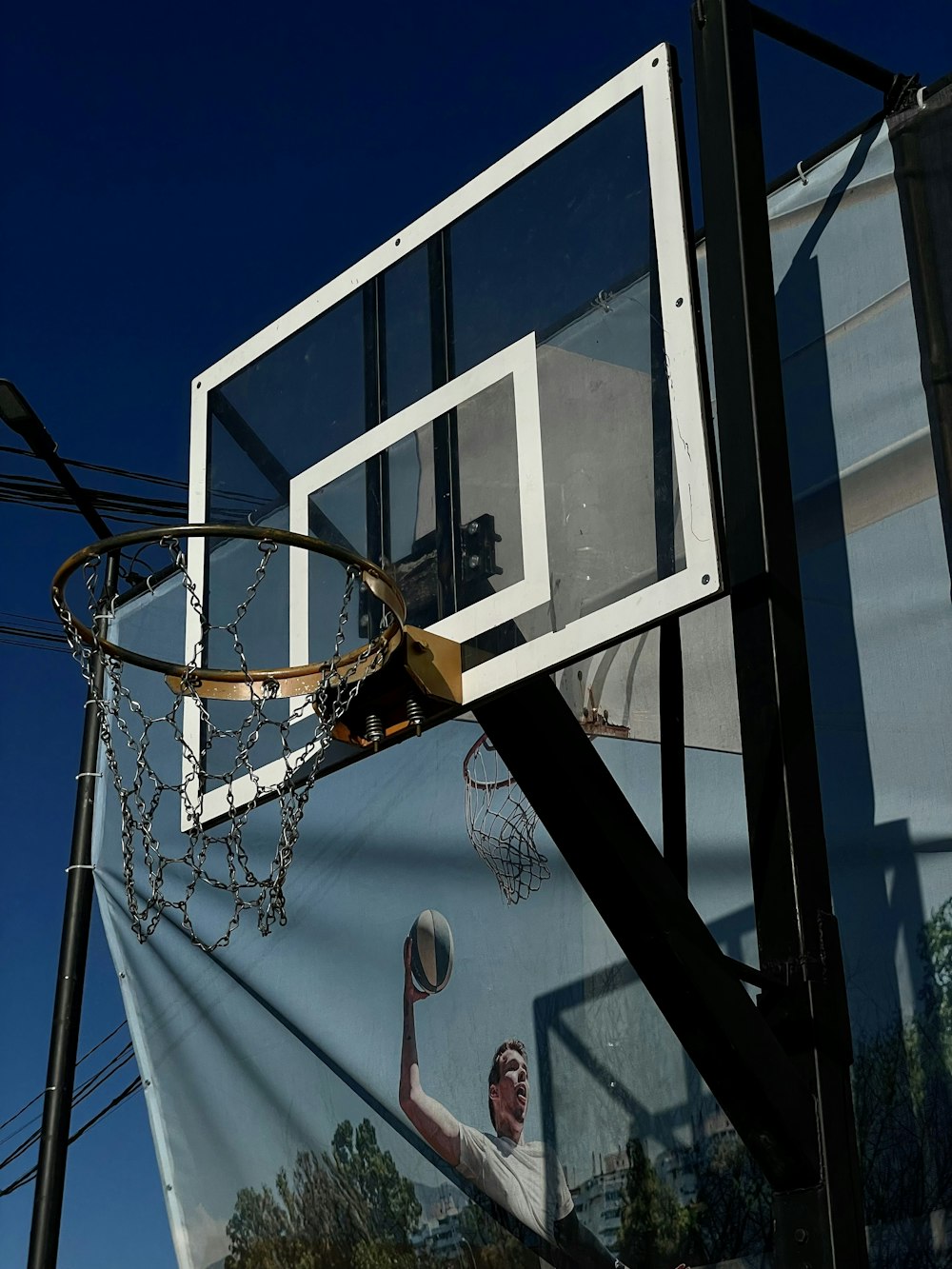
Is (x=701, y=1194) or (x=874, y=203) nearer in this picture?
(x=701, y=1194)

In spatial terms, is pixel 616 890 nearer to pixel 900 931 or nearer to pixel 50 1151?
pixel 900 931

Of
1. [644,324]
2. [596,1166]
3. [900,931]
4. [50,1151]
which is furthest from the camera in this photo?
[50,1151]

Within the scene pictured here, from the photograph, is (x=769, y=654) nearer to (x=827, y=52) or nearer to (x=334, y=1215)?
(x=827, y=52)

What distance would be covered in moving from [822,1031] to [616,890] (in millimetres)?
447

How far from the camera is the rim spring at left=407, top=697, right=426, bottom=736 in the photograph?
9.96 feet

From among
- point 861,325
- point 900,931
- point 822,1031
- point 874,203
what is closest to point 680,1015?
point 822,1031

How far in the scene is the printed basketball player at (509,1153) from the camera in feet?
12.3

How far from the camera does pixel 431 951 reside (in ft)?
14.2

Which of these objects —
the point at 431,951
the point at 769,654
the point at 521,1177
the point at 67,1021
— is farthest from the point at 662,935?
the point at 67,1021

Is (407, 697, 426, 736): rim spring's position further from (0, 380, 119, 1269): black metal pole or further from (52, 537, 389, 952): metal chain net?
(0, 380, 119, 1269): black metal pole

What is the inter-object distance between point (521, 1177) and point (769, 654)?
1.65 meters

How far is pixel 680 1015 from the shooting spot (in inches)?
112

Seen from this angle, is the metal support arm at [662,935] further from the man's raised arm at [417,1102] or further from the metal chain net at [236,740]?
the man's raised arm at [417,1102]

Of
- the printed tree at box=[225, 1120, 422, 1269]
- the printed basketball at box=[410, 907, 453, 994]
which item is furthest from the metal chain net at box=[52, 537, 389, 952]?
the printed tree at box=[225, 1120, 422, 1269]
